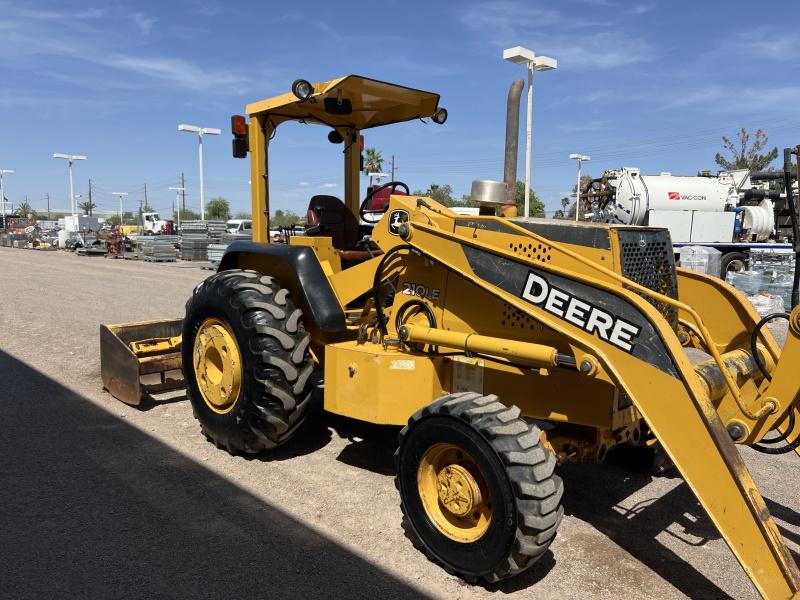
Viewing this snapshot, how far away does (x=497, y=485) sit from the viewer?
3045 millimetres

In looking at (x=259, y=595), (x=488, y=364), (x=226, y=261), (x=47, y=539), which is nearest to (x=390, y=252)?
(x=488, y=364)

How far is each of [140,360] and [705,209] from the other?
16.4 meters

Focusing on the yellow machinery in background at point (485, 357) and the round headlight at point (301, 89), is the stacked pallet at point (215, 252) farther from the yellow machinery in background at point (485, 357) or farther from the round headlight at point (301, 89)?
the round headlight at point (301, 89)

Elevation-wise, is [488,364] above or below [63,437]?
above

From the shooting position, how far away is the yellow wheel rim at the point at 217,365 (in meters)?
4.66

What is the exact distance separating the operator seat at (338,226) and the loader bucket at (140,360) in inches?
75.9

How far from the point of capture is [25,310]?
38.6 feet

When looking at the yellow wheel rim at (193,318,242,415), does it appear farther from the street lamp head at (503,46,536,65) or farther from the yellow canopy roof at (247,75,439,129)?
the street lamp head at (503,46,536,65)

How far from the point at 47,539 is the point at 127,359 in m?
2.46

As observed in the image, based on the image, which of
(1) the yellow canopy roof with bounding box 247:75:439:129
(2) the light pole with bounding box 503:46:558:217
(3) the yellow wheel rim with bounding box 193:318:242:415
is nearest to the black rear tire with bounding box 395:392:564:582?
(3) the yellow wheel rim with bounding box 193:318:242:415

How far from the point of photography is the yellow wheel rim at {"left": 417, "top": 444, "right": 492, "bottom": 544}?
3.24 meters

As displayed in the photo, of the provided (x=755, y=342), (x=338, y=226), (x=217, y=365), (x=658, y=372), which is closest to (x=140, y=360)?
(x=217, y=365)

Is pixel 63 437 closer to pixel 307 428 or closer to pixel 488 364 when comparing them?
pixel 307 428

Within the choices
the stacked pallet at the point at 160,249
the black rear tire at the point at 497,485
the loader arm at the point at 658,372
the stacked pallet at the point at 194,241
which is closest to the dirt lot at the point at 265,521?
the black rear tire at the point at 497,485
